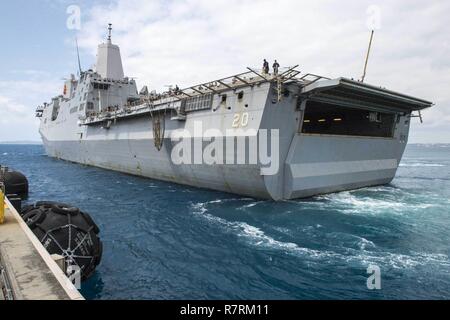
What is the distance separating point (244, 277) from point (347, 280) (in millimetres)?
2727

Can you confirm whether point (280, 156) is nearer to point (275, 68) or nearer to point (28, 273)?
point (275, 68)

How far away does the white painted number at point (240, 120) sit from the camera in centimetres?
1695

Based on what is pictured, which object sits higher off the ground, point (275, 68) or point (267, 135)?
point (275, 68)

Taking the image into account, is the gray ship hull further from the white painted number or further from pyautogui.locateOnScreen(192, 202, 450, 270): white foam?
pyautogui.locateOnScreen(192, 202, 450, 270): white foam

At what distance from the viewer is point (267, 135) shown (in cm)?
1662

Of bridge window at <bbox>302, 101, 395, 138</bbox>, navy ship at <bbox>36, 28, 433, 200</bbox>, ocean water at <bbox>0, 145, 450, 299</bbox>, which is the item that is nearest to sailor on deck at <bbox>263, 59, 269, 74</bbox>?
navy ship at <bbox>36, 28, 433, 200</bbox>

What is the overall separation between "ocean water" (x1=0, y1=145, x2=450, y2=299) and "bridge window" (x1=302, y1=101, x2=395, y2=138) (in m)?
5.82

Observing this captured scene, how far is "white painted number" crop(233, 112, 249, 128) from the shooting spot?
16953 mm

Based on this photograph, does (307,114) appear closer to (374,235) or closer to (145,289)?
(374,235)

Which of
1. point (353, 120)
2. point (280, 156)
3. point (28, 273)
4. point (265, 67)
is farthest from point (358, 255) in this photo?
point (353, 120)

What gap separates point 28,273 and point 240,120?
13.3 metres

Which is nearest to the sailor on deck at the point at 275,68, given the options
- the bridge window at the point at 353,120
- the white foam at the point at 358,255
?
the bridge window at the point at 353,120
